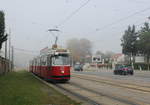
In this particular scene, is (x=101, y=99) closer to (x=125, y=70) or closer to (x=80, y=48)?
(x=125, y=70)

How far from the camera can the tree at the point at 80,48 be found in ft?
388

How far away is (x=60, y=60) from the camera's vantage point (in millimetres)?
22812

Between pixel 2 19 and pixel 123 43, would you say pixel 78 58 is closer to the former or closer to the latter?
pixel 123 43

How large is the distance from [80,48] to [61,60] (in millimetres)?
101949

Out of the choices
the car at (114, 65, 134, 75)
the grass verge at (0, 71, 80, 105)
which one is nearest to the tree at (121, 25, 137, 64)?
the car at (114, 65, 134, 75)

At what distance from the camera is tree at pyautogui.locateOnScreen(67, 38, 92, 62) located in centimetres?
11831

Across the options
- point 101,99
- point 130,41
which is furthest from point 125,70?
point 130,41

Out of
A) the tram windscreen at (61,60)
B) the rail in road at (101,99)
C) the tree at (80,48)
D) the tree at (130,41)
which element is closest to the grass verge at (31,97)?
the rail in road at (101,99)

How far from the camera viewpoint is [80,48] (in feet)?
409

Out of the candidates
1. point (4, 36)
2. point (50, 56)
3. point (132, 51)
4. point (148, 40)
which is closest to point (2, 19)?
point (4, 36)

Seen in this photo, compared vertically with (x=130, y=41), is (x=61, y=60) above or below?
below

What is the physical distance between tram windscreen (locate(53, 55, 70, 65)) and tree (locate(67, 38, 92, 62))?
92.5 m

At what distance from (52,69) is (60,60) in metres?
1.10

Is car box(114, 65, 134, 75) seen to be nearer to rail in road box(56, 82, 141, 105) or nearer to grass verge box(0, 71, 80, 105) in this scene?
grass verge box(0, 71, 80, 105)
